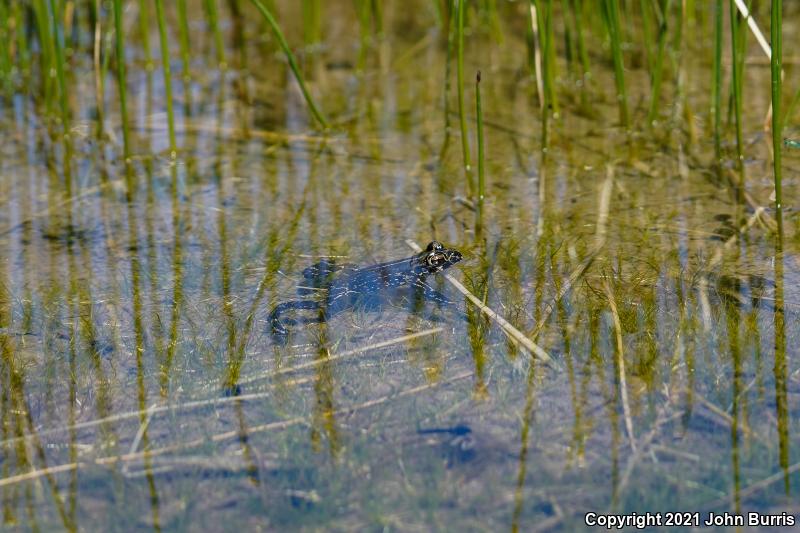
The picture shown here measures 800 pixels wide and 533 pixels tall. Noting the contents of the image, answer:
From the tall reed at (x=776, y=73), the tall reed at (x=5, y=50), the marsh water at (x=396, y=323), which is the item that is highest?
the tall reed at (x=5, y=50)

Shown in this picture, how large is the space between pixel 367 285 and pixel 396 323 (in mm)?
218

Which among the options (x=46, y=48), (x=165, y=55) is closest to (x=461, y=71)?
(x=165, y=55)

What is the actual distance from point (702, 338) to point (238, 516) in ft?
3.72

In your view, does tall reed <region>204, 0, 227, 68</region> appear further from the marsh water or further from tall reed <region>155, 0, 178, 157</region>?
tall reed <region>155, 0, 178, 157</region>

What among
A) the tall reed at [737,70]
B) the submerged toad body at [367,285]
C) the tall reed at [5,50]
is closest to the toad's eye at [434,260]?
the submerged toad body at [367,285]

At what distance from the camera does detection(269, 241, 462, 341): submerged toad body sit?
2365 millimetres

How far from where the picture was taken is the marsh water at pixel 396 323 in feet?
5.64

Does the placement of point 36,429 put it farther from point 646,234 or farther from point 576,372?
point 646,234

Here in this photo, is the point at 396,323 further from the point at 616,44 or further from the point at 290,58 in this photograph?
the point at 616,44

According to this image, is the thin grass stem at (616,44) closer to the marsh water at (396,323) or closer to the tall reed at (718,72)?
the marsh water at (396,323)

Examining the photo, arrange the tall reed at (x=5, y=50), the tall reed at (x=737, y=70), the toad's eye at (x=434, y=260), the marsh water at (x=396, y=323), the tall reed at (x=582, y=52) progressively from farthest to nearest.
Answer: the tall reed at (x=5, y=50), the tall reed at (x=582, y=52), the tall reed at (x=737, y=70), the toad's eye at (x=434, y=260), the marsh water at (x=396, y=323)

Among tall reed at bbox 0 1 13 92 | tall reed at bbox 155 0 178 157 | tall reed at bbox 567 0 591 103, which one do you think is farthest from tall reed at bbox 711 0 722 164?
tall reed at bbox 0 1 13 92

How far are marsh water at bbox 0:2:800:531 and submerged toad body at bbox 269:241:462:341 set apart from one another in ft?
0.14

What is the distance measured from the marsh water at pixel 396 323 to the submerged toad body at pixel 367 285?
0.14 feet
